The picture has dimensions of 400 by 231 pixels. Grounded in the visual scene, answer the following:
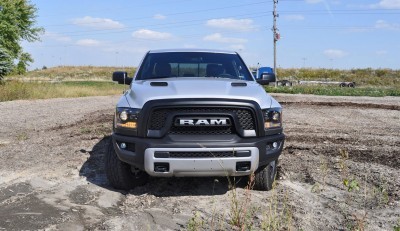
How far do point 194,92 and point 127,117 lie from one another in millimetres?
770

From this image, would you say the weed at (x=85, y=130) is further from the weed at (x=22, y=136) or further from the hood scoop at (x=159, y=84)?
→ the hood scoop at (x=159, y=84)

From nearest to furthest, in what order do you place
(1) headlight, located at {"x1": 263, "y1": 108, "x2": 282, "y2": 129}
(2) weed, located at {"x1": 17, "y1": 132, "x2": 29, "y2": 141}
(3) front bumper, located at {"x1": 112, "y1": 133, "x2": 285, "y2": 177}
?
1. (3) front bumper, located at {"x1": 112, "y1": 133, "x2": 285, "y2": 177}
2. (1) headlight, located at {"x1": 263, "y1": 108, "x2": 282, "y2": 129}
3. (2) weed, located at {"x1": 17, "y1": 132, "x2": 29, "y2": 141}

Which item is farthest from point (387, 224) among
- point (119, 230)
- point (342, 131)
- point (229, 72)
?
point (342, 131)

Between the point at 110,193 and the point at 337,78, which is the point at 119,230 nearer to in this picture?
the point at 110,193

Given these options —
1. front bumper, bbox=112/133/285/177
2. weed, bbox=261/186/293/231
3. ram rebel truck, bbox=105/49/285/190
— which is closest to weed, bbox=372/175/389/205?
weed, bbox=261/186/293/231

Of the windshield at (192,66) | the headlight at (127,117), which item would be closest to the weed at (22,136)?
the windshield at (192,66)

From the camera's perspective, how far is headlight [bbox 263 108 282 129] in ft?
15.8

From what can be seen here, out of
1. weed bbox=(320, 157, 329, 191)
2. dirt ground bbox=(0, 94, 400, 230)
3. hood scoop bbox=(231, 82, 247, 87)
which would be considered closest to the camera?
dirt ground bbox=(0, 94, 400, 230)

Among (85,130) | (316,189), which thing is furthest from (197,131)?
(85,130)

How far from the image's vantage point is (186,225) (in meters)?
4.04

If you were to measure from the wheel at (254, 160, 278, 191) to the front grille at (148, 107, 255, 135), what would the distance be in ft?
2.44

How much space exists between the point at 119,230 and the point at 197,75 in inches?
108

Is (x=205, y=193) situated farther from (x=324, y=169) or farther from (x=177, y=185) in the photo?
(x=324, y=169)

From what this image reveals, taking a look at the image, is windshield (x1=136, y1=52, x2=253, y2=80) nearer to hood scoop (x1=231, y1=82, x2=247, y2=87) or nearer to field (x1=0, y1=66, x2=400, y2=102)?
hood scoop (x1=231, y1=82, x2=247, y2=87)
